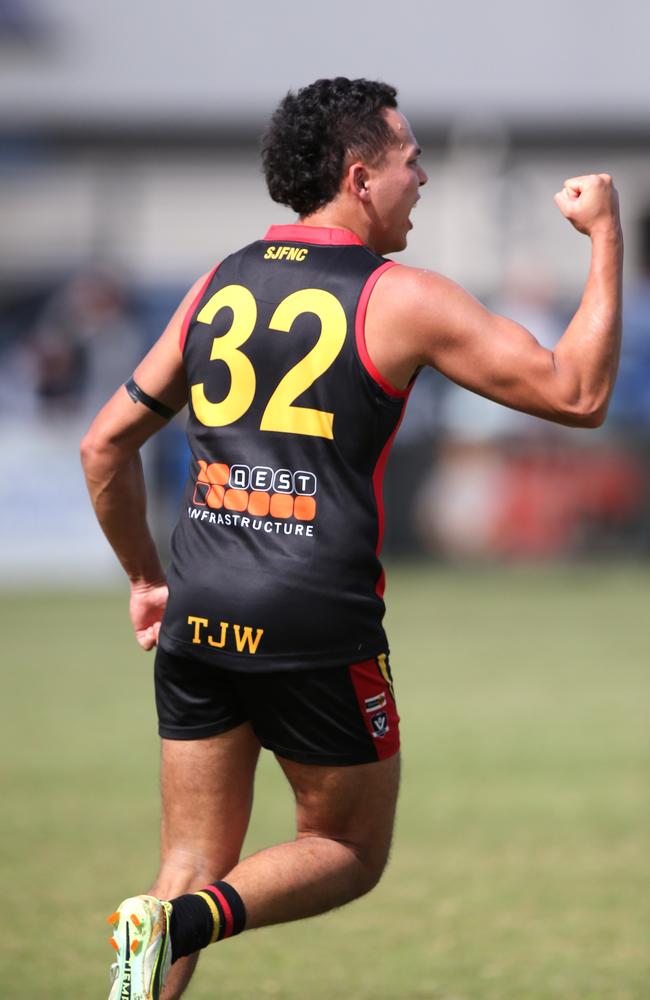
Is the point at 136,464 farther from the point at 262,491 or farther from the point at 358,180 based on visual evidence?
the point at 358,180

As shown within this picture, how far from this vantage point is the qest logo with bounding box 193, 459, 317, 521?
396cm

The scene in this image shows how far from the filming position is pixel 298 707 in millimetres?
4008

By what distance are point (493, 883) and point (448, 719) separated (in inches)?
125

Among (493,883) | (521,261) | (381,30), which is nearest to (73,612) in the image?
(493,883)

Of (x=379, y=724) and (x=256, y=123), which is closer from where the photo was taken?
(x=379, y=724)

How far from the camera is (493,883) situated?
20.8 ft

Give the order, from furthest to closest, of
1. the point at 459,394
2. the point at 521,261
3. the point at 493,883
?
the point at 521,261, the point at 459,394, the point at 493,883

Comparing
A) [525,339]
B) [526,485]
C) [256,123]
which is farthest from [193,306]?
[256,123]

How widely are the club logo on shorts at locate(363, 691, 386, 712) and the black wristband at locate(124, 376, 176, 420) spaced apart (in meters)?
0.95

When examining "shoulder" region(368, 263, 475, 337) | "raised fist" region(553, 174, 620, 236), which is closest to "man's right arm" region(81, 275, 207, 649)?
"shoulder" region(368, 263, 475, 337)

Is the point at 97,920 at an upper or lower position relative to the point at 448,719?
lower

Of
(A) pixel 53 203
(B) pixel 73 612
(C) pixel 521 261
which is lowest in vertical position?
(B) pixel 73 612

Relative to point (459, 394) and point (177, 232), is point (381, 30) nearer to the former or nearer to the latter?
point (177, 232)

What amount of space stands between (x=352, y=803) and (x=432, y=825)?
3.24 m
